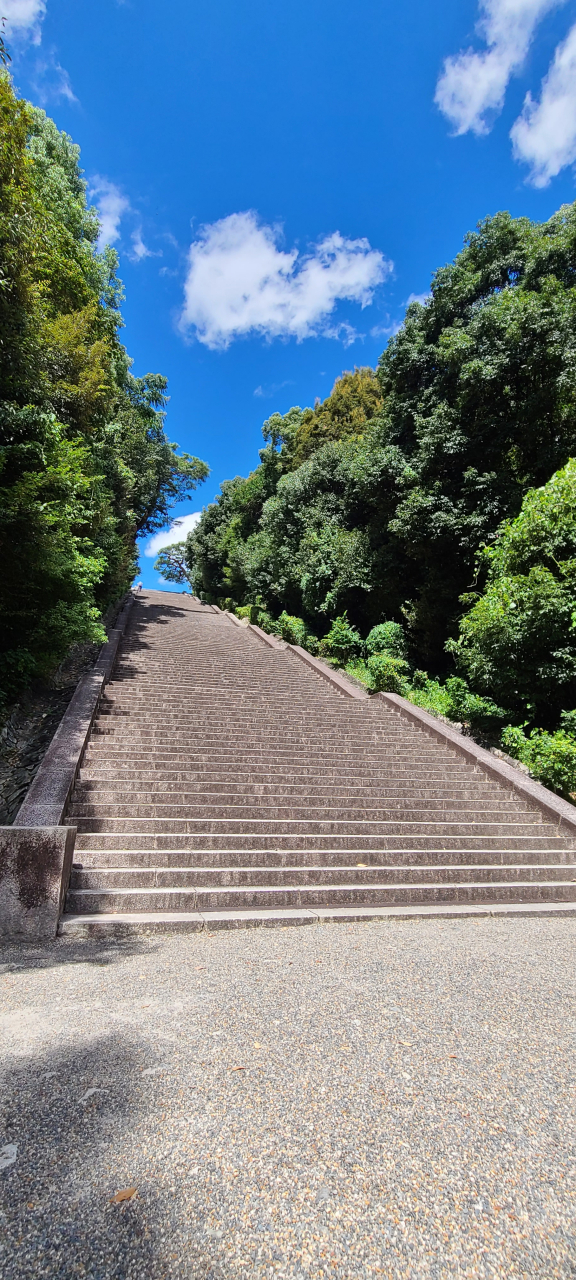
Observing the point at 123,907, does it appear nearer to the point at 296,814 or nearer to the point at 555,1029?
the point at 296,814

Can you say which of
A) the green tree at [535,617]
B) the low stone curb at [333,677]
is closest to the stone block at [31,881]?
the green tree at [535,617]

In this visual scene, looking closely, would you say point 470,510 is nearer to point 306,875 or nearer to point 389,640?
point 389,640

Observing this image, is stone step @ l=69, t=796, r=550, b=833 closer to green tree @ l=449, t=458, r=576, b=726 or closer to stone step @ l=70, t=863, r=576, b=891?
stone step @ l=70, t=863, r=576, b=891

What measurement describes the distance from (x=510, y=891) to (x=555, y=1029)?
10.2ft

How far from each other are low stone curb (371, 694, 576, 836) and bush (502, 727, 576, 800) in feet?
0.72

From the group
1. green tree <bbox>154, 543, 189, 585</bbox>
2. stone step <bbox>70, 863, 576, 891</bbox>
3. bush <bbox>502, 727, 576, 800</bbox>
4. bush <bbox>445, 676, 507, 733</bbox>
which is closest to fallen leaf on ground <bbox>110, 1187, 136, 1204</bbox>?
stone step <bbox>70, 863, 576, 891</bbox>

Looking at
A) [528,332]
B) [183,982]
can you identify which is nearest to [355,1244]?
[183,982]

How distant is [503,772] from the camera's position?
8289mm

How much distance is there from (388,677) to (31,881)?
9.74m

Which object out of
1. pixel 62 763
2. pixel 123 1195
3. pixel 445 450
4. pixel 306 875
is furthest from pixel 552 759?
pixel 445 450

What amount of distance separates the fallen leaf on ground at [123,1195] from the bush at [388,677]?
1111 centimetres

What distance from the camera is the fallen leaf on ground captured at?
1.60 metres

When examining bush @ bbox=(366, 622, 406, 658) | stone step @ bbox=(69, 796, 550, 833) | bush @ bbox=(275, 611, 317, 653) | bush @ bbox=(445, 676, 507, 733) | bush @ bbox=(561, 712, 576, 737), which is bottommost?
stone step @ bbox=(69, 796, 550, 833)

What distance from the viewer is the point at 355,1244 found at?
1.51 metres
